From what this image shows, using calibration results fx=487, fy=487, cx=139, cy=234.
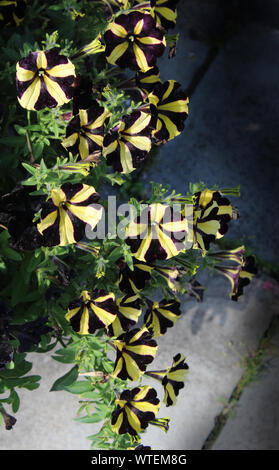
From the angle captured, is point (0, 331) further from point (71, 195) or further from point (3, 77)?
point (3, 77)

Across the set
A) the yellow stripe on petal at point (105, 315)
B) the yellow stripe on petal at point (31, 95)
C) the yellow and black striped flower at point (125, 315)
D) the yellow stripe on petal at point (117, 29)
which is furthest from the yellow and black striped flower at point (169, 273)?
the yellow stripe on petal at point (117, 29)

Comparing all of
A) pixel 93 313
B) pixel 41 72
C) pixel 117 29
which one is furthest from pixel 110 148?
pixel 93 313

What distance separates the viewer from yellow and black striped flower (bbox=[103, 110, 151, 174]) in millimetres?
1444

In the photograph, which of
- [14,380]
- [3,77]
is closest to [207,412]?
[14,380]

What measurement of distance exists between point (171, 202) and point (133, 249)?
186mm

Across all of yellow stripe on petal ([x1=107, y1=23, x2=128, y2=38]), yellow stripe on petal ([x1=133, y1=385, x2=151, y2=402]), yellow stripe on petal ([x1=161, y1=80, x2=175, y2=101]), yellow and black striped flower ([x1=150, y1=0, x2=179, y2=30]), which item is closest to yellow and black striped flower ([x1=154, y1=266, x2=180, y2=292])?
yellow stripe on petal ([x1=133, y1=385, x2=151, y2=402])

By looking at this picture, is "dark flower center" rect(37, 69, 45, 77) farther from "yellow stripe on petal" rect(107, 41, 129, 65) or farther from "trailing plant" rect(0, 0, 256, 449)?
"yellow stripe on petal" rect(107, 41, 129, 65)

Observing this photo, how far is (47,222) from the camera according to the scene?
1.32m

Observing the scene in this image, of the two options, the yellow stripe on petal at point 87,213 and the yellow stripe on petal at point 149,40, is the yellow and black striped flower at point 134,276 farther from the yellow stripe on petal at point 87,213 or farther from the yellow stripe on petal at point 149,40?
the yellow stripe on petal at point 149,40

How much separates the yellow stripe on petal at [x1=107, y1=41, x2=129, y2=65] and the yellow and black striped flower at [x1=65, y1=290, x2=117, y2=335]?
0.76 metres

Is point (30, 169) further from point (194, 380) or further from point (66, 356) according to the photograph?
point (194, 380)

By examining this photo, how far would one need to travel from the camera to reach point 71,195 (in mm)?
1336

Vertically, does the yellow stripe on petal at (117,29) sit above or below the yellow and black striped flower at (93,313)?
above

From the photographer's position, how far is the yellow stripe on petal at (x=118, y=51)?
156 cm
